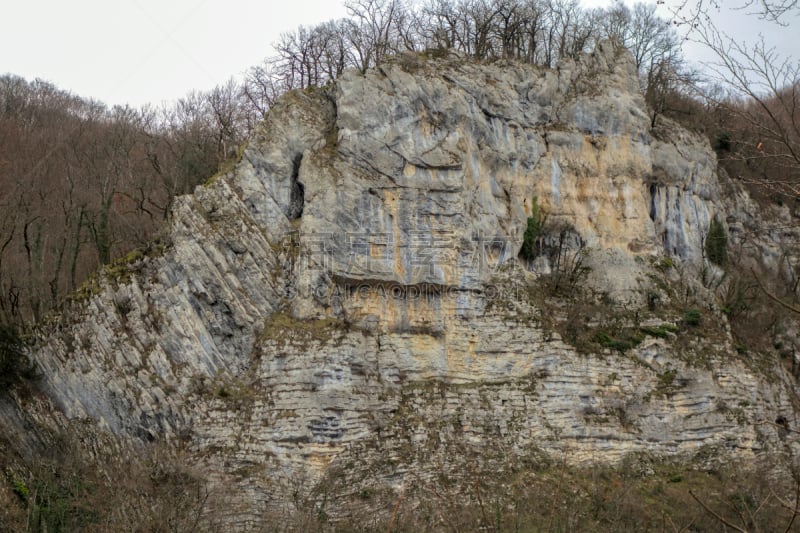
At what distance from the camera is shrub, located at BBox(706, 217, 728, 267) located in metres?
25.5

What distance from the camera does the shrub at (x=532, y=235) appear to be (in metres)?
23.5

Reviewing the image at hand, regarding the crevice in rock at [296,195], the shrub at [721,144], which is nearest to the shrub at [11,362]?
the crevice in rock at [296,195]

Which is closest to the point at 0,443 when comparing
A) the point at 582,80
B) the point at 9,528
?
the point at 9,528

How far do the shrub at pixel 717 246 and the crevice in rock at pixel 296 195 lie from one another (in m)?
13.9

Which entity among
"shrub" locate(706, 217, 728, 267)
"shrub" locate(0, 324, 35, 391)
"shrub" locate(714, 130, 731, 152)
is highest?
"shrub" locate(714, 130, 731, 152)

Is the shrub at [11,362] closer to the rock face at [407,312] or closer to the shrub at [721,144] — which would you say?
the rock face at [407,312]

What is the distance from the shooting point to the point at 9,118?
1248 inches

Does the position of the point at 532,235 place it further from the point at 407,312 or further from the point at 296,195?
the point at 296,195

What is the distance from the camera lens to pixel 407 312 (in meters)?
21.2

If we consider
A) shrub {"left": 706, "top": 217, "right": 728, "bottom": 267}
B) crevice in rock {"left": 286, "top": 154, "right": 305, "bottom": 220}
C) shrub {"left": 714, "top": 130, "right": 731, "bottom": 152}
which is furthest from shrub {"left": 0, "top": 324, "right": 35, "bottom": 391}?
shrub {"left": 714, "top": 130, "right": 731, "bottom": 152}

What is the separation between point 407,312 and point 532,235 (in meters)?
5.19

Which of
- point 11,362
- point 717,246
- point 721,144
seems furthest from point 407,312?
A: point 721,144

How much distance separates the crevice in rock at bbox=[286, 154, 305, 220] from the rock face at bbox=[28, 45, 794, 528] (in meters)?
0.07

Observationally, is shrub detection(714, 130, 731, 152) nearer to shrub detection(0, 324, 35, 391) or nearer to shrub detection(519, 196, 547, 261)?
shrub detection(519, 196, 547, 261)
